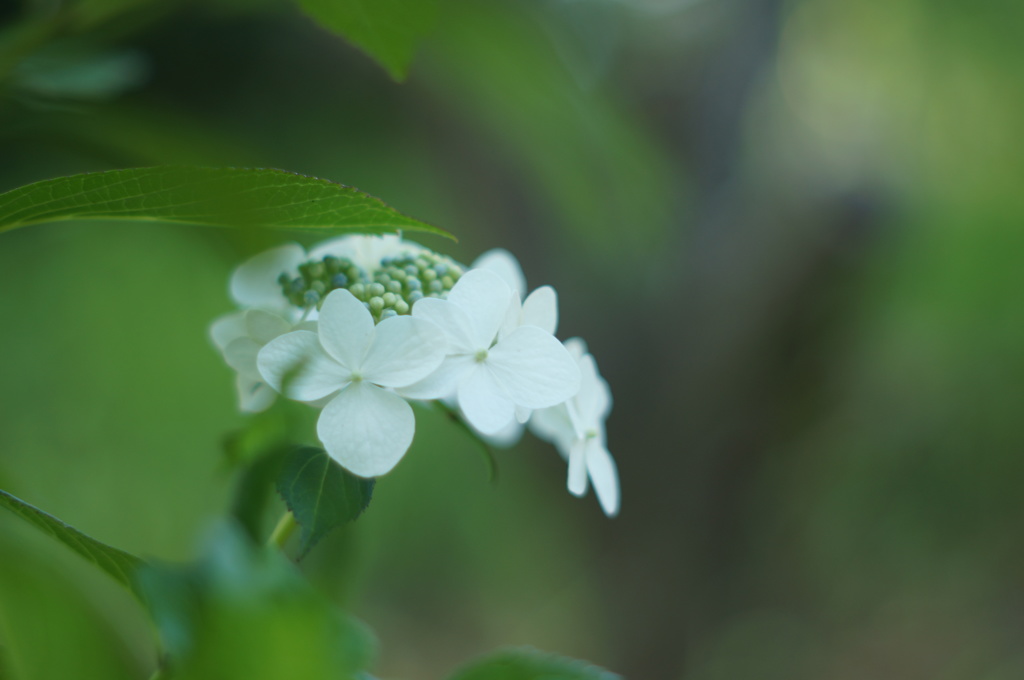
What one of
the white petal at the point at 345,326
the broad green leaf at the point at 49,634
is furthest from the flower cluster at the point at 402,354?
the broad green leaf at the point at 49,634

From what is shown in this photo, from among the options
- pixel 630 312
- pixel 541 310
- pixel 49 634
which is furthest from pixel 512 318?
pixel 630 312

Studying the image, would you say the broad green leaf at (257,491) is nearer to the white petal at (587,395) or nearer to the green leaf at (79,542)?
the green leaf at (79,542)

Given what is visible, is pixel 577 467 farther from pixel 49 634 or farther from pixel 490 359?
pixel 49 634

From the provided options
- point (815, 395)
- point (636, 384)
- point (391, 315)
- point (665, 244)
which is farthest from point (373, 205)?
point (815, 395)

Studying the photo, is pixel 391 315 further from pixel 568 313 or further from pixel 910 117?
pixel 910 117

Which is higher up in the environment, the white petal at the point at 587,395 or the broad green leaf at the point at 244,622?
the white petal at the point at 587,395

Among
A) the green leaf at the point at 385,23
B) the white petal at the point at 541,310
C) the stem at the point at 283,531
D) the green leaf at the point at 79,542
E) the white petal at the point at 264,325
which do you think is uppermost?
the green leaf at the point at 385,23

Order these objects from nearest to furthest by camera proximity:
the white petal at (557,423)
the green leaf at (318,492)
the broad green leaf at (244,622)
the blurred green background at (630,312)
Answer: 1. the broad green leaf at (244,622)
2. the green leaf at (318,492)
3. the white petal at (557,423)
4. the blurred green background at (630,312)

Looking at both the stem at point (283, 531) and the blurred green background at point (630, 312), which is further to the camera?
the blurred green background at point (630, 312)

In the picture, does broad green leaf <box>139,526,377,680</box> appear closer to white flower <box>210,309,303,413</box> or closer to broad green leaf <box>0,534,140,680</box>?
broad green leaf <box>0,534,140,680</box>
